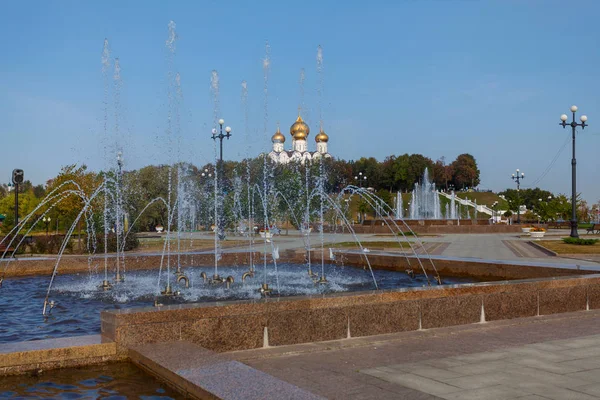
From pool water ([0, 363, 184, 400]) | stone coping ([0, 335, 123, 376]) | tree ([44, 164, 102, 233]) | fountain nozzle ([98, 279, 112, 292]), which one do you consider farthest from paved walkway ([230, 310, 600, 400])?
tree ([44, 164, 102, 233])

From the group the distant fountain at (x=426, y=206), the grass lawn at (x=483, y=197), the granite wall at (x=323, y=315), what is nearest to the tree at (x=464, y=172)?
the grass lawn at (x=483, y=197)

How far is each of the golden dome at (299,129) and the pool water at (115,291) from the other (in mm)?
80649

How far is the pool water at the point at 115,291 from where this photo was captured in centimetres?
833

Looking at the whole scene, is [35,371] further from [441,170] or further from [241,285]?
[441,170]

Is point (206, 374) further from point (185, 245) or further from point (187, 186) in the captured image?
point (187, 186)

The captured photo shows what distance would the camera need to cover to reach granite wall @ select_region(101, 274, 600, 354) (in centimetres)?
554

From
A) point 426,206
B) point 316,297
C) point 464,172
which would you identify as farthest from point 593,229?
point 464,172

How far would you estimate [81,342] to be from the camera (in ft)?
18.0

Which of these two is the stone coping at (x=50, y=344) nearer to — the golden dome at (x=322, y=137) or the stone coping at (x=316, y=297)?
the stone coping at (x=316, y=297)

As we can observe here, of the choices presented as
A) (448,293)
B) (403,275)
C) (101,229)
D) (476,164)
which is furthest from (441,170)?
(448,293)

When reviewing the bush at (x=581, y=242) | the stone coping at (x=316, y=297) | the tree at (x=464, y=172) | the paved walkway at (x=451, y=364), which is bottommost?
the paved walkway at (x=451, y=364)

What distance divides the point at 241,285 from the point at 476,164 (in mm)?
112075

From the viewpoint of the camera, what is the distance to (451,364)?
5.21m

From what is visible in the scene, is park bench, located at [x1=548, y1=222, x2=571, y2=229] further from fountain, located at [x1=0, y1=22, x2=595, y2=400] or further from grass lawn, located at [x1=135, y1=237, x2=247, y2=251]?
fountain, located at [x1=0, y1=22, x2=595, y2=400]
